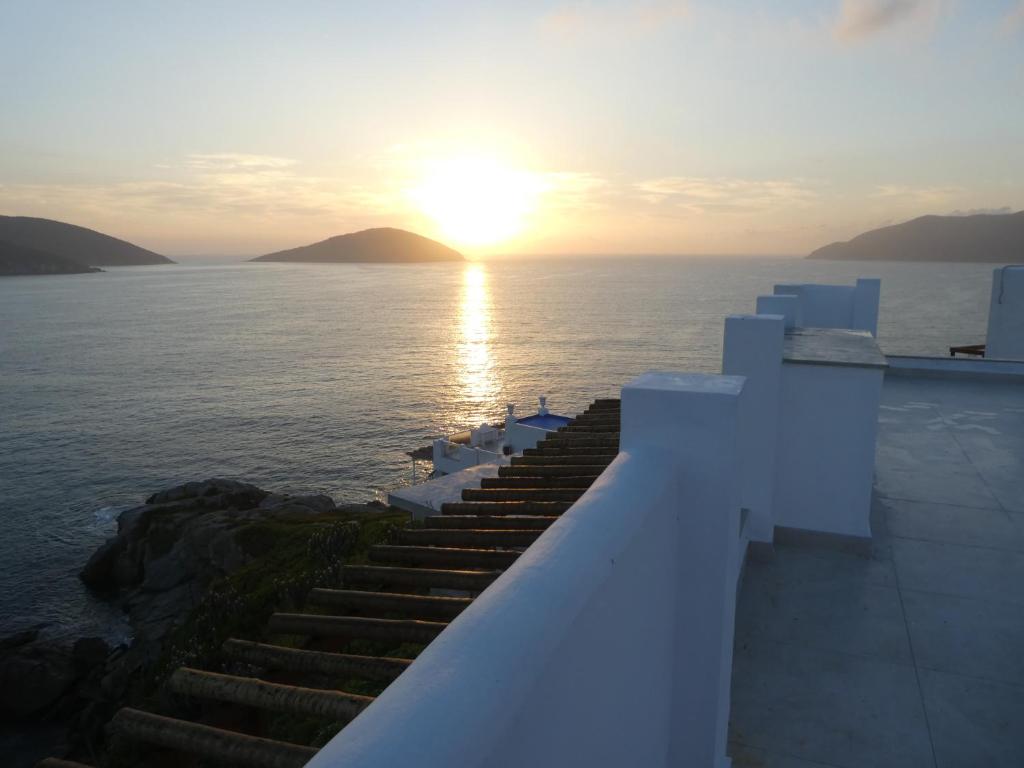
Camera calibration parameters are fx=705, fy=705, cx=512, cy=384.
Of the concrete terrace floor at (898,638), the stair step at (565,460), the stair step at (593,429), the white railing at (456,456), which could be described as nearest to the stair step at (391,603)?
the stair step at (565,460)

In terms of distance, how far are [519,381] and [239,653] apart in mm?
61330

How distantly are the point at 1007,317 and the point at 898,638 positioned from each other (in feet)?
48.5

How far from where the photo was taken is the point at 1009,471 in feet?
27.3

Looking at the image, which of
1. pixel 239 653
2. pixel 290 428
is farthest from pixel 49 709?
pixel 290 428

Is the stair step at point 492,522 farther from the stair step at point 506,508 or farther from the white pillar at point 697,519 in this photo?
the white pillar at point 697,519

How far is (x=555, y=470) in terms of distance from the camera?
436 cm

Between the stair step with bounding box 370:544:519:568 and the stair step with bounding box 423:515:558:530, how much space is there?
26 centimetres

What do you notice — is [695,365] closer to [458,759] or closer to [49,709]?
[49,709]

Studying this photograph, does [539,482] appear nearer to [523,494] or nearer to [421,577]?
→ [523,494]

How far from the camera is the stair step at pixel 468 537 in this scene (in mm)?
3285

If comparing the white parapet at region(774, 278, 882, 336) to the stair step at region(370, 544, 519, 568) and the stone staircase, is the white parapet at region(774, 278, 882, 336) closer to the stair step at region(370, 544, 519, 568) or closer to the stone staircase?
the stone staircase

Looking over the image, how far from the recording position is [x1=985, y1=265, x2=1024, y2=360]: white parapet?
636 inches

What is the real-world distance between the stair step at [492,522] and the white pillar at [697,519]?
69cm

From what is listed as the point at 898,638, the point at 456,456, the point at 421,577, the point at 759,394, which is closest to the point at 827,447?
the point at 759,394
